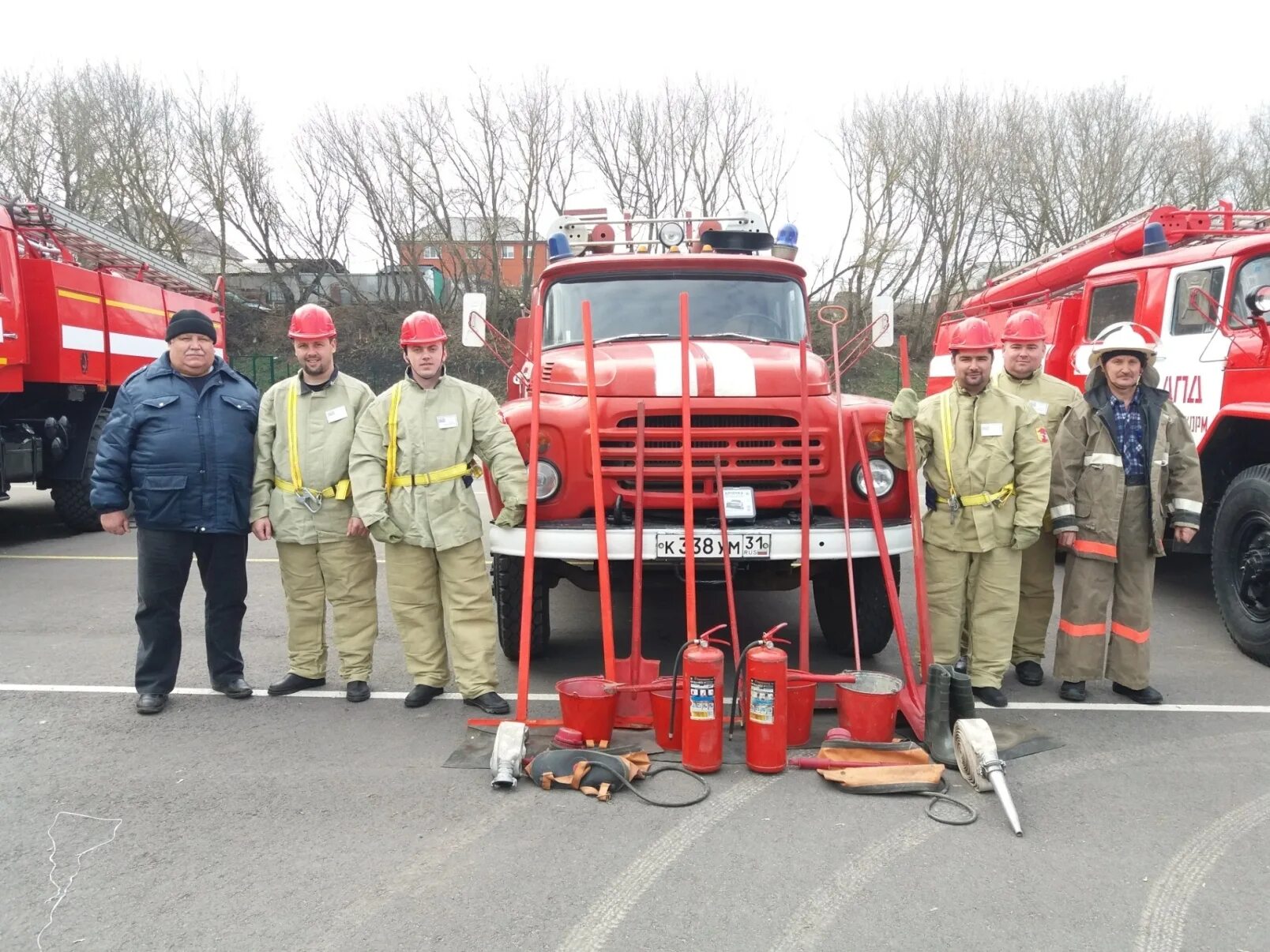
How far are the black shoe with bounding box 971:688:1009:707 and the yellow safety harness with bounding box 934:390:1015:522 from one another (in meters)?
0.89

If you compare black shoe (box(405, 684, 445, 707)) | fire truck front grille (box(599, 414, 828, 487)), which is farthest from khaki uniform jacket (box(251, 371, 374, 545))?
fire truck front grille (box(599, 414, 828, 487))

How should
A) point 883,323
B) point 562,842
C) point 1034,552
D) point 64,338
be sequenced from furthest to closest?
point 64,338
point 883,323
point 1034,552
point 562,842

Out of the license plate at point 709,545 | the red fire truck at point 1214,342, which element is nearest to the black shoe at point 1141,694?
the red fire truck at point 1214,342

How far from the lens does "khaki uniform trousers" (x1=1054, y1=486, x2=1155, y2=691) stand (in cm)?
458

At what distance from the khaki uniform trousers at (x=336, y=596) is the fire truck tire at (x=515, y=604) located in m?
0.65

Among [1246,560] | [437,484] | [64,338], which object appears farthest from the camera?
[64,338]

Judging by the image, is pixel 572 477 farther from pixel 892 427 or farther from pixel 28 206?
pixel 28 206

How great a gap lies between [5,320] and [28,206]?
52.8 inches

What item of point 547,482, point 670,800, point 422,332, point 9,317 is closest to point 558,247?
point 422,332

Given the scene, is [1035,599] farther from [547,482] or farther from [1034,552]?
[547,482]

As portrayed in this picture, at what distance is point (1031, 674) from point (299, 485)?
12.8ft

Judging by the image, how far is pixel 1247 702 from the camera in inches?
180

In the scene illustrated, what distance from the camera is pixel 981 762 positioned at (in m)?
3.45

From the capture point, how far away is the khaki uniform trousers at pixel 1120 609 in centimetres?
458
